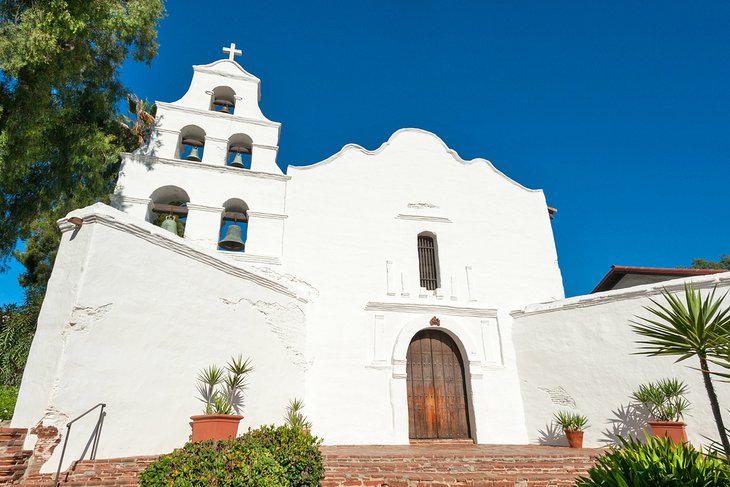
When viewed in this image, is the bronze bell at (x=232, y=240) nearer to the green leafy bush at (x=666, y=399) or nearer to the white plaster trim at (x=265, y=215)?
the white plaster trim at (x=265, y=215)

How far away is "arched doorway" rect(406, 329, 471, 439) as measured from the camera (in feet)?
34.4

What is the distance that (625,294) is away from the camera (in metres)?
10.1

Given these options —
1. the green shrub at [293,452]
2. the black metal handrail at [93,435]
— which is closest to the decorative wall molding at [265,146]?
the black metal handrail at [93,435]

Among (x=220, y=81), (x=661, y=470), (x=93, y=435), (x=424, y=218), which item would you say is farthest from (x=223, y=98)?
(x=661, y=470)

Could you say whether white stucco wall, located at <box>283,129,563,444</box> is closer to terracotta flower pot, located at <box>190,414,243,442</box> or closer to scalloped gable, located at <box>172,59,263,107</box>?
scalloped gable, located at <box>172,59,263,107</box>

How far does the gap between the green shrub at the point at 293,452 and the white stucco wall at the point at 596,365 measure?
7.36m

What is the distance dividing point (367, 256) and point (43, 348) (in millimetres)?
7394

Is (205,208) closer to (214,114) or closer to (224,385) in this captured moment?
(214,114)

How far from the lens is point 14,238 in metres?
9.71

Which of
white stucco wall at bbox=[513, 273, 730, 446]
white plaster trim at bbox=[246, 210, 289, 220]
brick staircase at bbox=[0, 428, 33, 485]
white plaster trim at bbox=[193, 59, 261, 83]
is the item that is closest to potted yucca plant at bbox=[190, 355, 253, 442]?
brick staircase at bbox=[0, 428, 33, 485]

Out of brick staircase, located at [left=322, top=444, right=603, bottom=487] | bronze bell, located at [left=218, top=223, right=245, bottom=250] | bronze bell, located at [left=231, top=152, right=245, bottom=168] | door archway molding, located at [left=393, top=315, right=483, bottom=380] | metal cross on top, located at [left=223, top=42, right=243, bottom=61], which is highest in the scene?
metal cross on top, located at [left=223, top=42, right=243, bottom=61]

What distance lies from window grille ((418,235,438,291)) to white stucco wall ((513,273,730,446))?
8.24 feet

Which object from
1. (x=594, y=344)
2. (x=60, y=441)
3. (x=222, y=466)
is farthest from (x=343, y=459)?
(x=594, y=344)

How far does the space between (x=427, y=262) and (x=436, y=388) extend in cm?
343
